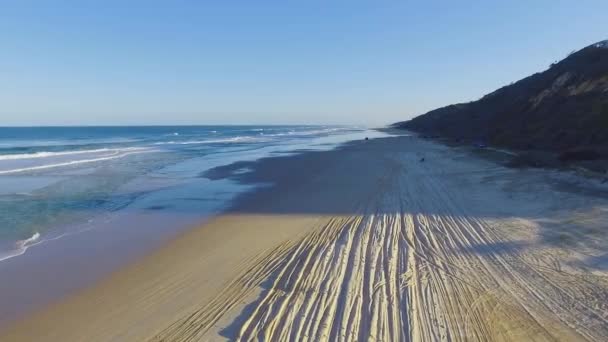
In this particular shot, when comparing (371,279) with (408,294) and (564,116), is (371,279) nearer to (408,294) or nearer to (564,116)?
(408,294)

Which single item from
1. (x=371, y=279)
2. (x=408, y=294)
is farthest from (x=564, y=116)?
(x=408, y=294)

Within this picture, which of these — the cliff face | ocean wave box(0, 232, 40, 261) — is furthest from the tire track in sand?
the cliff face

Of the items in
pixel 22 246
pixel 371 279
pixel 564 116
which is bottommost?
pixel 22 246

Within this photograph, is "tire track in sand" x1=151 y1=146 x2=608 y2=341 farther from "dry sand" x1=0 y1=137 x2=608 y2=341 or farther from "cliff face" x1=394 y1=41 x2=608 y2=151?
"cliff face" x1=394 y1=41 x2=608 y2=151

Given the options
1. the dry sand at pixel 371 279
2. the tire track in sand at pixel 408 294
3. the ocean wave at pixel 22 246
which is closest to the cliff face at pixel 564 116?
the dry sand at pixel 371 279

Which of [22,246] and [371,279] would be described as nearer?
[371,279]

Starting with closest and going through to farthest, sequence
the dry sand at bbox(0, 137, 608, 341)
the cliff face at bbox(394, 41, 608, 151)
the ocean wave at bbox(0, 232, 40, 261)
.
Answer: the dry sand at bbox(0, 137, 608, 341), the ocean wave at bbox(0, 232, 40, 261), the cliff face at bbox(394, 41, 608, 151)

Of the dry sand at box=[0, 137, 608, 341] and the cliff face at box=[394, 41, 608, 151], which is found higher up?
the cliff face at box=[394, 41, 608, 151]

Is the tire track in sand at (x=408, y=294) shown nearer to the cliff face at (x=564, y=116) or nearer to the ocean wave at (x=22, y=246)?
the ocean wave at (x=22, y=246)
